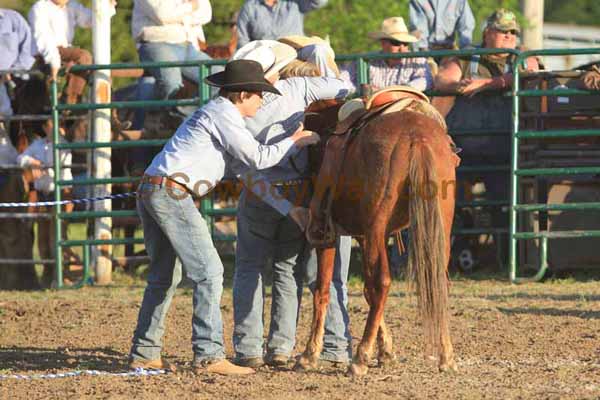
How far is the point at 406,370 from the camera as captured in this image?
642 centimetres

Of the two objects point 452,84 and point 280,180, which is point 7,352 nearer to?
point 280,180

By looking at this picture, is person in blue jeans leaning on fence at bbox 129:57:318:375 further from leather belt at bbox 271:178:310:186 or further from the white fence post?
the white fence post

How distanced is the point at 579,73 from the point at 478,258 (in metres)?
2.05

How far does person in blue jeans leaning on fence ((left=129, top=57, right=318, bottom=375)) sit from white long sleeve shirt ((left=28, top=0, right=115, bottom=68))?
4.89m

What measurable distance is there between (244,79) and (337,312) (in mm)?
1477

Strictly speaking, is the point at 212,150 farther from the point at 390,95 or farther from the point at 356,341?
the point at 356,341

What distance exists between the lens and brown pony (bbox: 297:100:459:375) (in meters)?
5.95

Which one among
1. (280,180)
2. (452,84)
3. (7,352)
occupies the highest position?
(452,84)

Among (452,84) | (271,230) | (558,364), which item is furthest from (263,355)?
(452,84)

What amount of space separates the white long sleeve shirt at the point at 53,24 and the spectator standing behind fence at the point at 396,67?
2710 mm

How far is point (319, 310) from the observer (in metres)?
6.45

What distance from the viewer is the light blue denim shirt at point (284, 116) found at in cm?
664

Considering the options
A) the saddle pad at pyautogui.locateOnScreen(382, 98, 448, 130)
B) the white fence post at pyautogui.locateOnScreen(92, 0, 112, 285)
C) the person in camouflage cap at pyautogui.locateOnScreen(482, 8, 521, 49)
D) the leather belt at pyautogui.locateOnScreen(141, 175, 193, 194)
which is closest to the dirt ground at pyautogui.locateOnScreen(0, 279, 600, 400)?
the white fence post at pyautogui.locateOnScreen(92, 0, 112, 285)

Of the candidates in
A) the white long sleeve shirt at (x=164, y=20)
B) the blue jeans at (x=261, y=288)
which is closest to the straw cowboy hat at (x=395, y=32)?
the white long sleeve shirt at (x=164, y=20)
